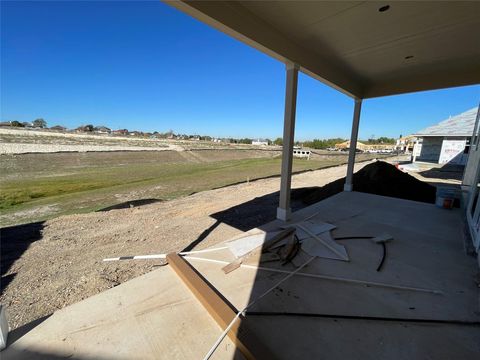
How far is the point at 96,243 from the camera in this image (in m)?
3.92

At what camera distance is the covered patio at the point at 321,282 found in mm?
1503

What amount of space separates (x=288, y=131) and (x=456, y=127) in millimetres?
18100

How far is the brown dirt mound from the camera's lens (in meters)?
5.99

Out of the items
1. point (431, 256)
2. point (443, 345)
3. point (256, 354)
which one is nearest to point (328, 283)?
point (443, 345)

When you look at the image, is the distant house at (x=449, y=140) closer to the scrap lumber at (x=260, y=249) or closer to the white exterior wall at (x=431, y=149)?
the white exterior wall at (x=431, y=149)

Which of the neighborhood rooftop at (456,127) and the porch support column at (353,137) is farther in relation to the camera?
the neighborhood rooftop at (456,127)

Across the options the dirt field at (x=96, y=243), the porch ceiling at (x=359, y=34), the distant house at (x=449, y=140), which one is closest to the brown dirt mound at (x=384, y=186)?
the dirt field at (x=96, y=243)

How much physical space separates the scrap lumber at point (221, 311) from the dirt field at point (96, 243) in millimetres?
892

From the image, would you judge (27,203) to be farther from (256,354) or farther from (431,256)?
(431,256)

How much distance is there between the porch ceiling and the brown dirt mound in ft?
9.14

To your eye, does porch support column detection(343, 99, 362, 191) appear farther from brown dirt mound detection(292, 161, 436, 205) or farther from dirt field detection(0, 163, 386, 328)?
dirt field detection(0, 163, 386, 328)

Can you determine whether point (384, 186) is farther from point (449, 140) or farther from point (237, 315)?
point (449, 140)

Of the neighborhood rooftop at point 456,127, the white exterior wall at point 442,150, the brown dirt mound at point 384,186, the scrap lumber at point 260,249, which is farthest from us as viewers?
the white exterior wall at point 442,150

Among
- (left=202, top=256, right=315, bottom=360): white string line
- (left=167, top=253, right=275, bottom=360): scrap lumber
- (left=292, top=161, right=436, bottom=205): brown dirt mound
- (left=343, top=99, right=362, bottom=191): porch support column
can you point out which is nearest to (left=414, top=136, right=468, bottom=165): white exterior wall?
(left=292, top=161, right=436, bottom=205): brown dirt mound
